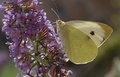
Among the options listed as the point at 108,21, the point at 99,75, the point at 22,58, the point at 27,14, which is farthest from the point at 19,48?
the point at 108,21

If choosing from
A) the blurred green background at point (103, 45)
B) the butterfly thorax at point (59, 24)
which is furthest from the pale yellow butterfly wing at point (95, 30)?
the blurred green background at point (103, 45)

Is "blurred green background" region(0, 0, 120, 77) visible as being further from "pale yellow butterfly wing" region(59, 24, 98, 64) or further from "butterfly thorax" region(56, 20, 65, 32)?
"butterfly thorax" region(56, 20, 65, 32)

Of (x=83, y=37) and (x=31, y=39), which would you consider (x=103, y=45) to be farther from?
(x=31, y=39)

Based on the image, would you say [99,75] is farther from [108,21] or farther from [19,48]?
[19,48]

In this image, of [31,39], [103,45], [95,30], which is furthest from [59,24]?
[103,45]

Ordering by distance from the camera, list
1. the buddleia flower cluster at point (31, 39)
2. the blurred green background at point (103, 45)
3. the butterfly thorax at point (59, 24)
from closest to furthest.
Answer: the buddleia flower cluster at point (31, 39)
the butterfly thorax at point (59, 24)
the blurred green background at point (103, 45)

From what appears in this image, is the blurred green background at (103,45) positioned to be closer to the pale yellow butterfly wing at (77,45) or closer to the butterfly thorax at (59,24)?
the pale yellow butterfly wing at (77,45)
